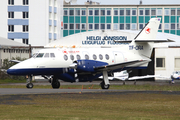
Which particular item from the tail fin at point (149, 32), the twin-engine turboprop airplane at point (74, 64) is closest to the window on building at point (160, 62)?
the tail fin at point (149, 32)

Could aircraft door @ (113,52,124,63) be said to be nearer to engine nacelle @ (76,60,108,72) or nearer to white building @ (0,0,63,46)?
engine nacelle @ (76,60,108,72)

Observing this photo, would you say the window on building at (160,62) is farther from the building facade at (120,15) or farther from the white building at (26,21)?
the building facade at (120,15)

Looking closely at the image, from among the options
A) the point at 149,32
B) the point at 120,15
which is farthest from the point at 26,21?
the point at 149,32

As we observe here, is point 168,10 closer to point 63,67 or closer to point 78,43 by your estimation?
point 78,43

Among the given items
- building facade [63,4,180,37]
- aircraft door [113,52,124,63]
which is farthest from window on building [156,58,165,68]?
building facade [63,4,180,37]

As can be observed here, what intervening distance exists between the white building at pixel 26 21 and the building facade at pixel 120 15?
942 inches

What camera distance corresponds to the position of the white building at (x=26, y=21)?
95750 millimetres

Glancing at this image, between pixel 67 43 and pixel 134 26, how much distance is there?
5682cm

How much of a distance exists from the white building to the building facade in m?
23.9

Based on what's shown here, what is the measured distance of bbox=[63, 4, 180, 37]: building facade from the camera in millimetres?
119250

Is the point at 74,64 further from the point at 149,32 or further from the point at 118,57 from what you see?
the point at 149,32

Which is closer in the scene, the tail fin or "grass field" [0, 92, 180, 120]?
"grass field" [0, 92, 180, 120]

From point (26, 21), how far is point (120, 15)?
116ft

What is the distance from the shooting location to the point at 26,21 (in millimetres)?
96375
